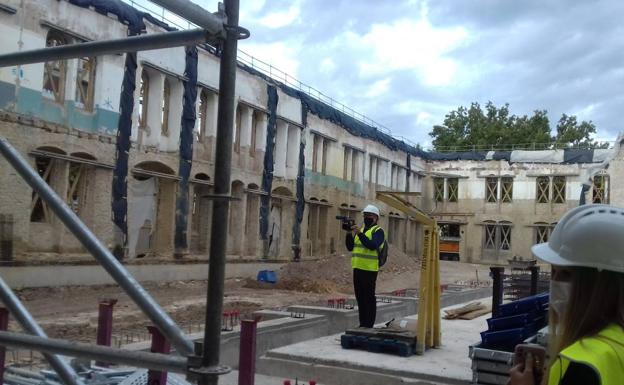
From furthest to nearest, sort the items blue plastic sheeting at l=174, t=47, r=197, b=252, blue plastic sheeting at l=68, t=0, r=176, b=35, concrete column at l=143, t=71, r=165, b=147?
blue plastic sheeting at l=174, t=47, r=197, b=252 < concrete column at l=143, t=71, r=165, b=147 < blue plastic sheeting at l=68, t=0, r=176, b=35

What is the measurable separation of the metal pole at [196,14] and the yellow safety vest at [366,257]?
20.6ft

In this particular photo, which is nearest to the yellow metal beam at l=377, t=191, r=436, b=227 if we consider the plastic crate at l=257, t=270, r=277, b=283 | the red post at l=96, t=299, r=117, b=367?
the red post at l=96, t=299, r=117, b=367

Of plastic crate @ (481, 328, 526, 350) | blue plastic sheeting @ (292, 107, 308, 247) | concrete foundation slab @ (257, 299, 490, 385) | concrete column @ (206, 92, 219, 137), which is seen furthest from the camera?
blue plastic sheeting @ (292, 107, 308, 247)

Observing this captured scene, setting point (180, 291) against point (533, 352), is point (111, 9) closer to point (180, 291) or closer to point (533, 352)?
point (180, 291)

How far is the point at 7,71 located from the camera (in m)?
15.0

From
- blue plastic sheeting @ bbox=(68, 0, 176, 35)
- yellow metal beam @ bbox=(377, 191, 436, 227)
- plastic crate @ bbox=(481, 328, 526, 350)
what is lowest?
plastic crate @ bbox=(481, 328, 526, 350)

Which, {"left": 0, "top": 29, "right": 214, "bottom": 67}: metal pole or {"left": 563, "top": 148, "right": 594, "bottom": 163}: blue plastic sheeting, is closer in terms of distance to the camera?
{"left": 0, "top": 29, "right": 214, "bottom": 67}: metal pole

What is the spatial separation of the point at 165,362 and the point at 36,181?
1574 mm

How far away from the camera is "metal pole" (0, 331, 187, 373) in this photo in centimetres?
251

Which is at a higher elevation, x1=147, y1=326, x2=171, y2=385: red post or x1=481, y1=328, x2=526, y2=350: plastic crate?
x1=147, y1=326, x2=171, y2=385: red post

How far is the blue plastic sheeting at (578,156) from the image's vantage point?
130 ft

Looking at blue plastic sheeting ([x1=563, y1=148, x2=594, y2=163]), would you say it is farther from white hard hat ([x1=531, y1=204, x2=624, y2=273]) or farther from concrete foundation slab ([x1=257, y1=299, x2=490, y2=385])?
white hard hat ([x1=531, y1=204, x2=624, y2=273])

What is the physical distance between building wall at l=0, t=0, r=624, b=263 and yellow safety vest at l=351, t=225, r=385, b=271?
8.22 meters

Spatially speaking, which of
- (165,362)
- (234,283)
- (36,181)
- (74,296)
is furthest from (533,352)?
(234,283)
